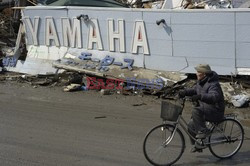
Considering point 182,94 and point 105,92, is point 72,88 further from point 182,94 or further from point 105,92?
point 182,94

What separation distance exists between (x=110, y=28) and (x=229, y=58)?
4.68 meters

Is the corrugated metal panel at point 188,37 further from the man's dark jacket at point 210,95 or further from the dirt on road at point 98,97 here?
the man's dark jacket at point 210,95

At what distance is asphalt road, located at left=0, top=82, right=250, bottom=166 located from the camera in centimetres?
633

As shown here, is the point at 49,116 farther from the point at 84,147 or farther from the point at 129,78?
the point at 129,78

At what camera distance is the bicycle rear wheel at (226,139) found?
21.0ft

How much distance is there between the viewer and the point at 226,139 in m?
6.52

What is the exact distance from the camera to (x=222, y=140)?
6.50 metres

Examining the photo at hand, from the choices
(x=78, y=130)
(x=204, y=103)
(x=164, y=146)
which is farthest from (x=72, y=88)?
(x=204, y=103)

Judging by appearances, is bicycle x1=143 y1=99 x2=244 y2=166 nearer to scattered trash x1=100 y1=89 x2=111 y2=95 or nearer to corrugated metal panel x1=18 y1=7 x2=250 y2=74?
corrugated metal panel x1=18 y1=7 x2=250 y2=74

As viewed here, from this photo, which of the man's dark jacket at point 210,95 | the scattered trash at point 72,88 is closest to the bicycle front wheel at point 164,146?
the man's dark jacket at point 210,95

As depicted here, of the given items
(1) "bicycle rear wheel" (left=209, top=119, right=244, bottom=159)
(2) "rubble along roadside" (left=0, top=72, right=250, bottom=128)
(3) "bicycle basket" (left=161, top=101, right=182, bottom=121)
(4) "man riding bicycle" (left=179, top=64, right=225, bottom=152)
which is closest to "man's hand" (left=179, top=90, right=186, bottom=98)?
(4) "man riding bicycle" (left=179, top=64, right=225, bottom=152)

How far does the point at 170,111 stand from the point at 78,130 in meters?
2.93

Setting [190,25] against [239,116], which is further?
[190,25]

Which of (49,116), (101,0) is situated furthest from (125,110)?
(101,0)
